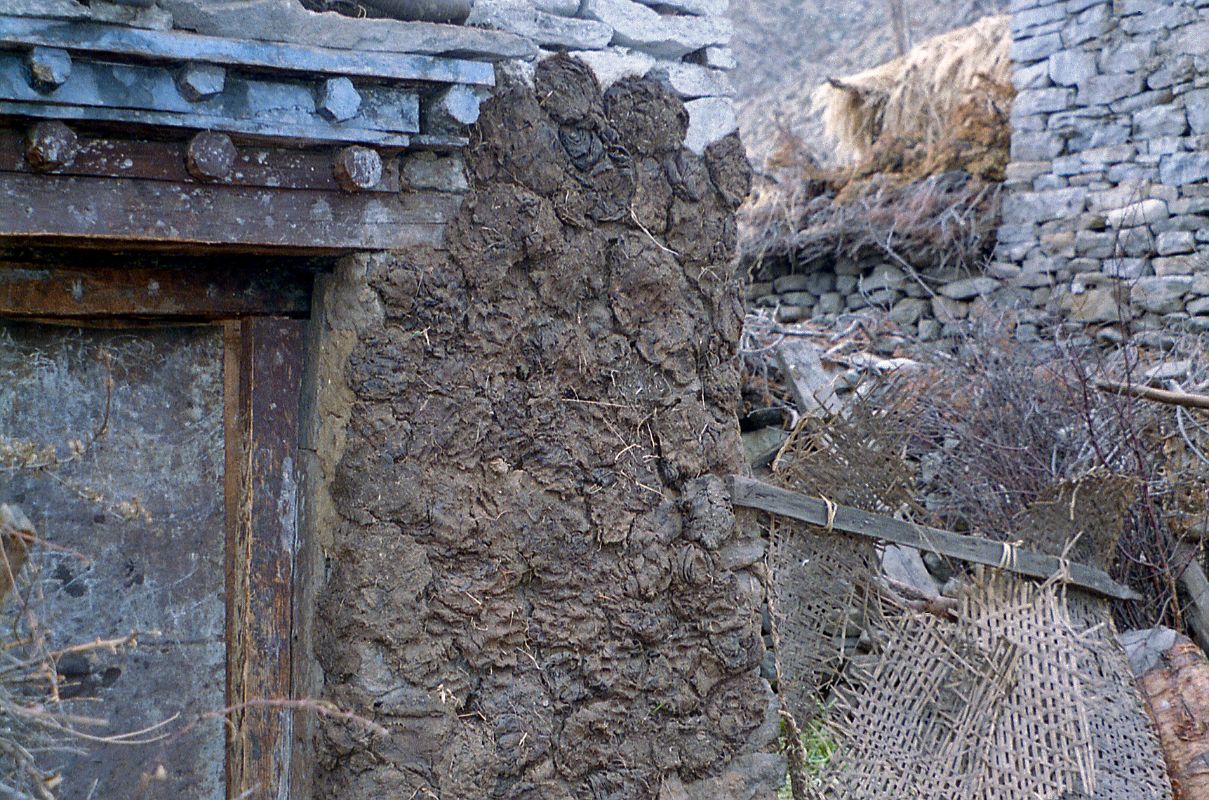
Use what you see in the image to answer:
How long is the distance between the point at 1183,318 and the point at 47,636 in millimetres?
6265

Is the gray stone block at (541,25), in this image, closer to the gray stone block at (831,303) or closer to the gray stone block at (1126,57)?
the gray stone block at (831,303)

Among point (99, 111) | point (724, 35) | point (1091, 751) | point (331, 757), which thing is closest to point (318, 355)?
point (99, 111)

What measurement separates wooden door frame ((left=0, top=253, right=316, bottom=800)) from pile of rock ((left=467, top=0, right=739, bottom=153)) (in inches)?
32.4

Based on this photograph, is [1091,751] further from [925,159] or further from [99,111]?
[925,159]

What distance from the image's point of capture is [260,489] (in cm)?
288

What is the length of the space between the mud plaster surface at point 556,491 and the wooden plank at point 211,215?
9 cm

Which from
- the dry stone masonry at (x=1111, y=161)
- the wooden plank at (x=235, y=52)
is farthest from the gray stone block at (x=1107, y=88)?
the wooden plank at (x=235, y=52)

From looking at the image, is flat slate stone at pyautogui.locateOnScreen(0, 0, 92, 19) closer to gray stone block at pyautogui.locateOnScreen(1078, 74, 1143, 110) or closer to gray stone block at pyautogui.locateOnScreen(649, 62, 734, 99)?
gray stone block at pyautogui.locateOnScreen(649, 62, 734, 99)

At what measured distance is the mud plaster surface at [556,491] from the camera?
8.98ft

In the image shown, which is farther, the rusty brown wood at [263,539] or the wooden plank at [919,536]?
the wooden plank at [919,536]

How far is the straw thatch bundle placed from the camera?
26.1 ft

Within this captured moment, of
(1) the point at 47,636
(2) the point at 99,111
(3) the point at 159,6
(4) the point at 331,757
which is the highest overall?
(3) the point at 159,6

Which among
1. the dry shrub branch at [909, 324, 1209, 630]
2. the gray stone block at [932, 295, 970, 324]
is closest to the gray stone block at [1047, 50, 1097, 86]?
the gray stone block at [932, 295, 970, 324]

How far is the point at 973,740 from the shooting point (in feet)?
11.8
